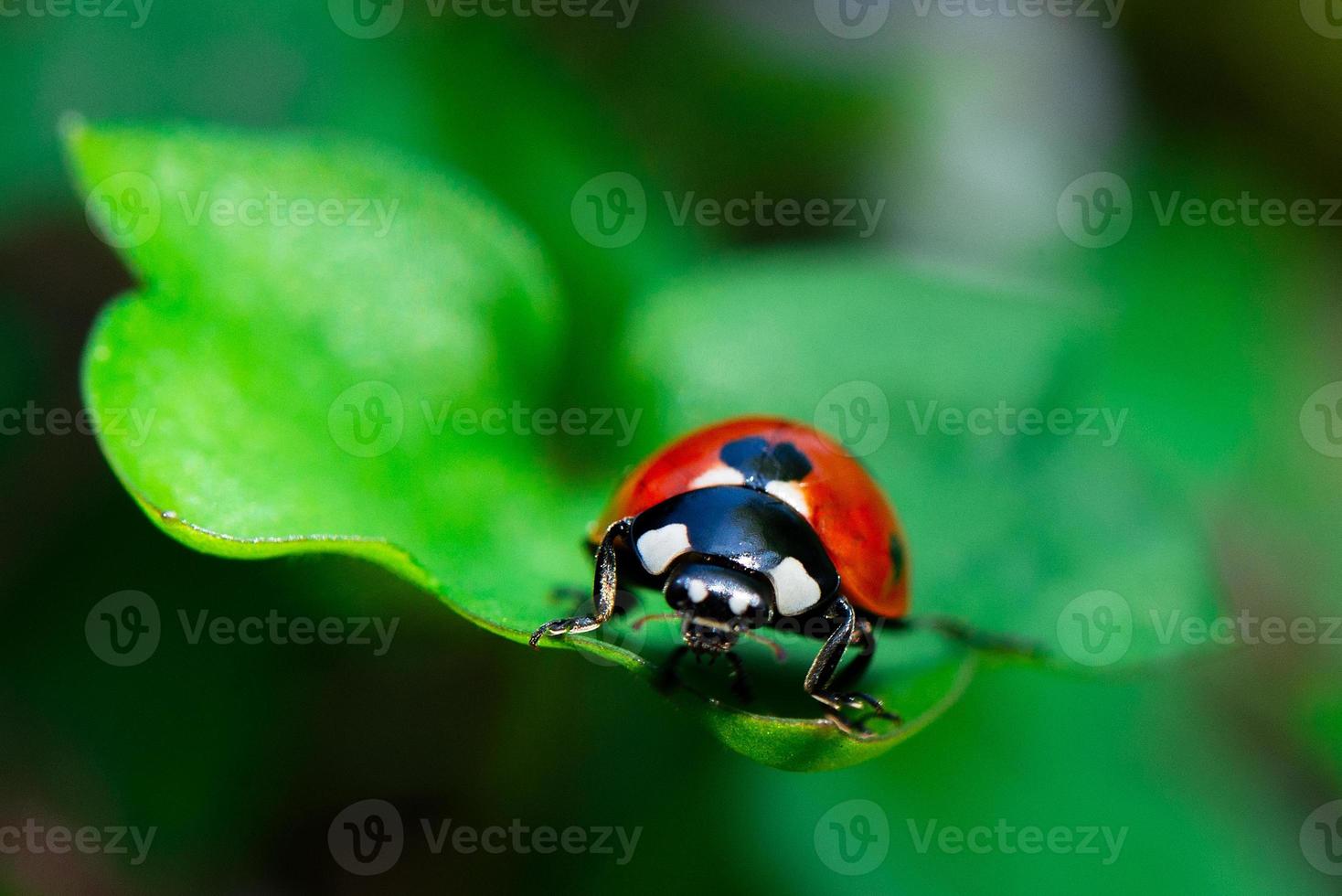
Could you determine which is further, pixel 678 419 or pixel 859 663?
pixel 678 419

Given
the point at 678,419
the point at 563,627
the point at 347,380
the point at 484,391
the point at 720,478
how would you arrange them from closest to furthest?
1. the point at 563,627
2. the point at 720,478
3. the point at 347,380
4. the point at 484,391
5. the point at 678,419

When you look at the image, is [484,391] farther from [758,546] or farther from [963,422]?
[963,422]

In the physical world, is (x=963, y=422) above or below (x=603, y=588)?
above

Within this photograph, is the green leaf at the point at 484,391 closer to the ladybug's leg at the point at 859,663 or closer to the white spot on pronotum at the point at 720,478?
the ladybug's leg at the point at 859,663

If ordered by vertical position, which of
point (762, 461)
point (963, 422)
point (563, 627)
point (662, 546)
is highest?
point (963, 422)

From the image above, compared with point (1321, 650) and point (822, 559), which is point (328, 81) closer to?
point (822, 559)

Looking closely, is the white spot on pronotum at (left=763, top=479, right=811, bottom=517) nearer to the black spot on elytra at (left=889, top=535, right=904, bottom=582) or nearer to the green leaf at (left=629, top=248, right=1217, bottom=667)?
the black spot on elytra at (left=889, top=535, right=904, bottom=582)

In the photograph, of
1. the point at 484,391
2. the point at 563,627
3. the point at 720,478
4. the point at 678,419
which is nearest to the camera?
the point at 563,627

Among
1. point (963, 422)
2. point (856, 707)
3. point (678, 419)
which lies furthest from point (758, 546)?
point (963, 422)

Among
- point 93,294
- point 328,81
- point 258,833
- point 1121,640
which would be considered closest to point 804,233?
point 328,81

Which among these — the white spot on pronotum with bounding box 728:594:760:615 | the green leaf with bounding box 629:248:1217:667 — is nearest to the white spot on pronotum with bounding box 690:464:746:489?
the white spot on pronotum with bounding box 728:594:760:615
